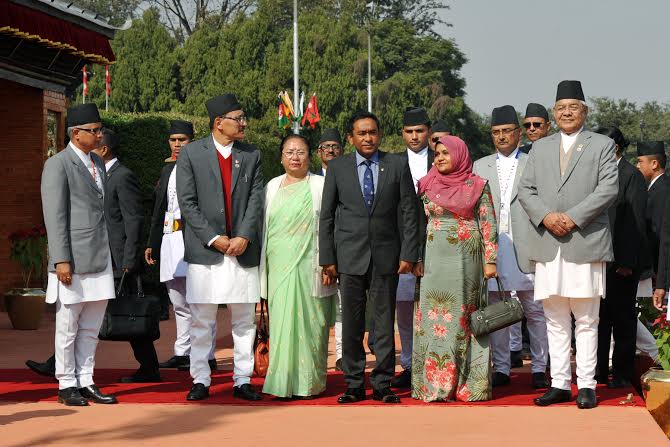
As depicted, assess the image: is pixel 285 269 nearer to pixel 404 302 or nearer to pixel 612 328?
pixel 404 302

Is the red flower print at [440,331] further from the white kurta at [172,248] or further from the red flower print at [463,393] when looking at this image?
the white kurta at [172,248]

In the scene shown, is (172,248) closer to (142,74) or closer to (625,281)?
(625,281)

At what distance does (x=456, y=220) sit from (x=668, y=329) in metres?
1.68

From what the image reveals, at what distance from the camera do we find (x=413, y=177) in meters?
10.2

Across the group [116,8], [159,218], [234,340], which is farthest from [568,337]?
[116,8]

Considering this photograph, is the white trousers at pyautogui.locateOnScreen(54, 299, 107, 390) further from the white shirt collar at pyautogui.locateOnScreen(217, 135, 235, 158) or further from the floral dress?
the floral dress

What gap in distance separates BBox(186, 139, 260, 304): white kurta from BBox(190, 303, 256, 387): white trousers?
0.32 ft

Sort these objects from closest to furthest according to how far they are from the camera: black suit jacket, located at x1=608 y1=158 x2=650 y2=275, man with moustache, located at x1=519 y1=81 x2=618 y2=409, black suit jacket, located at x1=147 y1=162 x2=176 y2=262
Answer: man with moustache, located at x1=519 y1=81 x2=618 y2=409 → black suit jacket, located at x1=608 y1=158 x2=650 y2=275 → black suit jacket, located at x1=147 y1=162 x2=176 y2=262

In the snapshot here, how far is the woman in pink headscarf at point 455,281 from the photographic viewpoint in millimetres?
8867

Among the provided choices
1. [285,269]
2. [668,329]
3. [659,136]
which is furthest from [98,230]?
[659,136]

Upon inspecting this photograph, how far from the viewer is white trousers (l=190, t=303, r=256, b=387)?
8969 mm

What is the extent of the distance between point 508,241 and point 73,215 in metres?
3.54

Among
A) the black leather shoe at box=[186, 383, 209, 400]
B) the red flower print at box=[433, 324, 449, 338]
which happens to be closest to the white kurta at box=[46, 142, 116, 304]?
the black leather shoe at box=[186, 383, 209, 400]

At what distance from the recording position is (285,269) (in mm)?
9125
